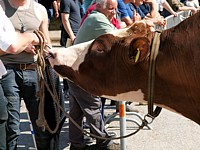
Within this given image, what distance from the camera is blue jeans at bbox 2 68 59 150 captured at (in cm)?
418

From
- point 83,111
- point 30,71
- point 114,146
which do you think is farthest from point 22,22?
point 114,146

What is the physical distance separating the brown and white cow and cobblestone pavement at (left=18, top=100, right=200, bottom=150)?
284 cm

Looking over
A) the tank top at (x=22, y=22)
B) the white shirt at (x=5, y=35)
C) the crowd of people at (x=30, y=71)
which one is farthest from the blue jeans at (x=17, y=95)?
the white shirt at (x=5, y=35)

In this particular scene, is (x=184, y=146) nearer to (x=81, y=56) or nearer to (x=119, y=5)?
(x=119, y=5)

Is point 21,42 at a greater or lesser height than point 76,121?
greater

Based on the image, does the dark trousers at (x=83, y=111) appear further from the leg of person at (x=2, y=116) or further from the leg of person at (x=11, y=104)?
the leg of person at (x=2, y=116)

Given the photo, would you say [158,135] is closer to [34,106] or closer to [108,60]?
[34,106]

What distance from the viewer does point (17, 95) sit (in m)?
4.27

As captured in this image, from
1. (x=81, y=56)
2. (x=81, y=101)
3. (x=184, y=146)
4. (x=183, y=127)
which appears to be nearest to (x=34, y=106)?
(x=81, y=101)

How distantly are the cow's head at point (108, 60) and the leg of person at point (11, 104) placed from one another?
153 cm

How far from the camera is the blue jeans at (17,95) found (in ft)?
13.7

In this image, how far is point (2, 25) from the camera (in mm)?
3273

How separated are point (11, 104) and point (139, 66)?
7.10ft

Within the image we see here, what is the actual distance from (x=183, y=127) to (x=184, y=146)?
→ 60 cm
